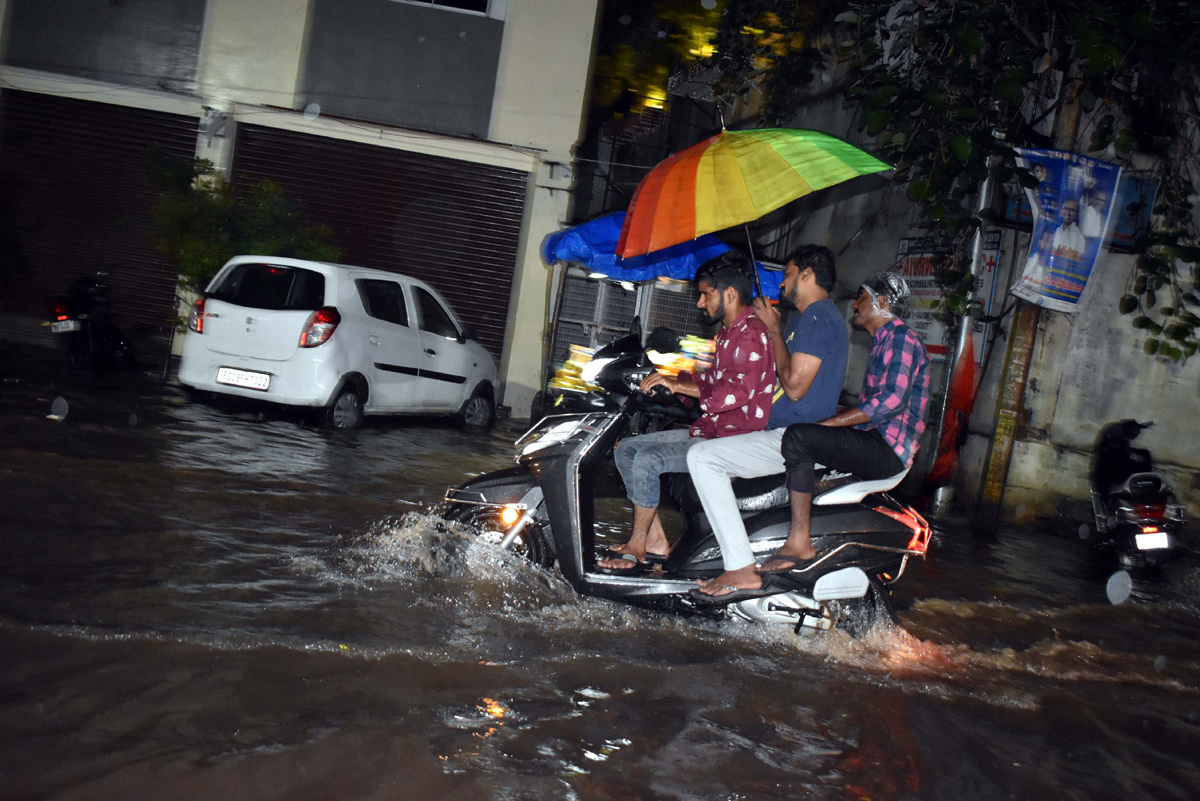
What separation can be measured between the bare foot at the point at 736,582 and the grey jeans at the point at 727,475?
0.09ft

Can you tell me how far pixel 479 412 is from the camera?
11469 millimetres

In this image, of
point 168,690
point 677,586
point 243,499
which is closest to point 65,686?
point 168,690

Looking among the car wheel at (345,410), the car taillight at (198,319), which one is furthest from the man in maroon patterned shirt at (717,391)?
the car taillight at (198,319)

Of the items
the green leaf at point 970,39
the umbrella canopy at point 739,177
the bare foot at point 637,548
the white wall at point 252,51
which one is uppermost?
the white wall at point 252,51

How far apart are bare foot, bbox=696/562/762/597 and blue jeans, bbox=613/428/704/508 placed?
1.67 feet

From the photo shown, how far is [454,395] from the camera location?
1066 centimetres

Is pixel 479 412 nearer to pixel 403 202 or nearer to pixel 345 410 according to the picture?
pixel 345 410

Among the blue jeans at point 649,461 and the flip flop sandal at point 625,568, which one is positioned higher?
the blue jeans at point 649,461

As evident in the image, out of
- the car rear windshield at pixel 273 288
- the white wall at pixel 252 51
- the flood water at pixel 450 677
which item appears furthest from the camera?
the white wall at pixel 252 51

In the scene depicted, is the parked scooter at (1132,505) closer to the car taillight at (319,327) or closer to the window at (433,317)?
the window at (433,317)

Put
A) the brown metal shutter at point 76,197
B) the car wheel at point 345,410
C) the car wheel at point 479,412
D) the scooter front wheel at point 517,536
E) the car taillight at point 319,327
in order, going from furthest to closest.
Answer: the brown metal shutter at point 76,197 < the car wheel at point 479,412 < the car wheel at point 345,410 < the car taillight at point 319,327 < the scooter front wheel at point 517,536

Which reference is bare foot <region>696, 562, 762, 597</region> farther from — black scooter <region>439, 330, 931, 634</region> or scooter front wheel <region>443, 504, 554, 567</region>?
scooter front wheel <region>443, 504, 554, 567</region>

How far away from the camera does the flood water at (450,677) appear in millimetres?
2775

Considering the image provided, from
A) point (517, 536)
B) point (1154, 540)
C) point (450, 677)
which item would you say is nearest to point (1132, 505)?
point (1154, 540)
